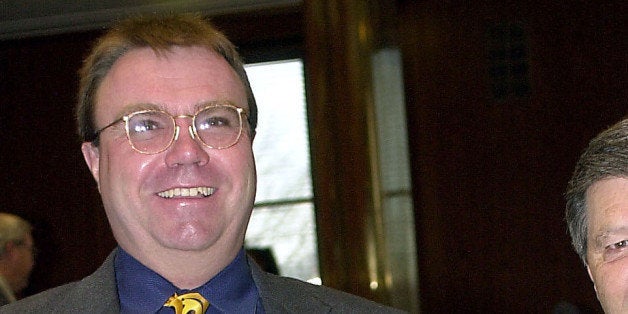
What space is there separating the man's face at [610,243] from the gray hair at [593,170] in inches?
0.7

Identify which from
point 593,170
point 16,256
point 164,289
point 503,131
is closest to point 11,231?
point 16,256

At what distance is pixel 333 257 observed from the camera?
4.54 m

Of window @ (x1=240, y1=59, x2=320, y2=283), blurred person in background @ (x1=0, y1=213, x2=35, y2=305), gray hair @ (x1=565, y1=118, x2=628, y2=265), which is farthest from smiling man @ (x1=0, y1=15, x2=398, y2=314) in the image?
window @ (x1=240, y1=59, x2=320, y2=283)

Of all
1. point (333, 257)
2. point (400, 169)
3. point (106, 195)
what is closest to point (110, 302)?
point (106, 195)

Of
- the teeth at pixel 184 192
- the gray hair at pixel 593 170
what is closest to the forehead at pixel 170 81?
the teeth at pixel 184 192

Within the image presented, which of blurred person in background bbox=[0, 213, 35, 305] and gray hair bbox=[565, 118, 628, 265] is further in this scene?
blurred person in background bbox=[0, 213, 35, 305]

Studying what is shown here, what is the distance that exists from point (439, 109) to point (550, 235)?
905 mm

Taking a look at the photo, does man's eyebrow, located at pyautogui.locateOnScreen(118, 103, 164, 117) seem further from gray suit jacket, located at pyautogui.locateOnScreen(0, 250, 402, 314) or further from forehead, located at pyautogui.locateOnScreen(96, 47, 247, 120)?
gray suit jacket, located at pyautogui.locateOnScreen(0, 250, 402, 314)

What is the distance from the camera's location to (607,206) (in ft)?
5.41

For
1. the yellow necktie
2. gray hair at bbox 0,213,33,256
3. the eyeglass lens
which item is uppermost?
the eyeglass lens

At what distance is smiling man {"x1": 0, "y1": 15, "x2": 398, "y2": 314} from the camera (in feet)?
5.70

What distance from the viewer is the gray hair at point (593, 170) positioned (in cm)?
165

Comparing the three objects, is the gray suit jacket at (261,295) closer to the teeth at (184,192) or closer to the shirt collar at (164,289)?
the shirt collar at (164,289)

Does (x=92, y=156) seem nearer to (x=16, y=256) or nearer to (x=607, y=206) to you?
(x=607, y=206)
